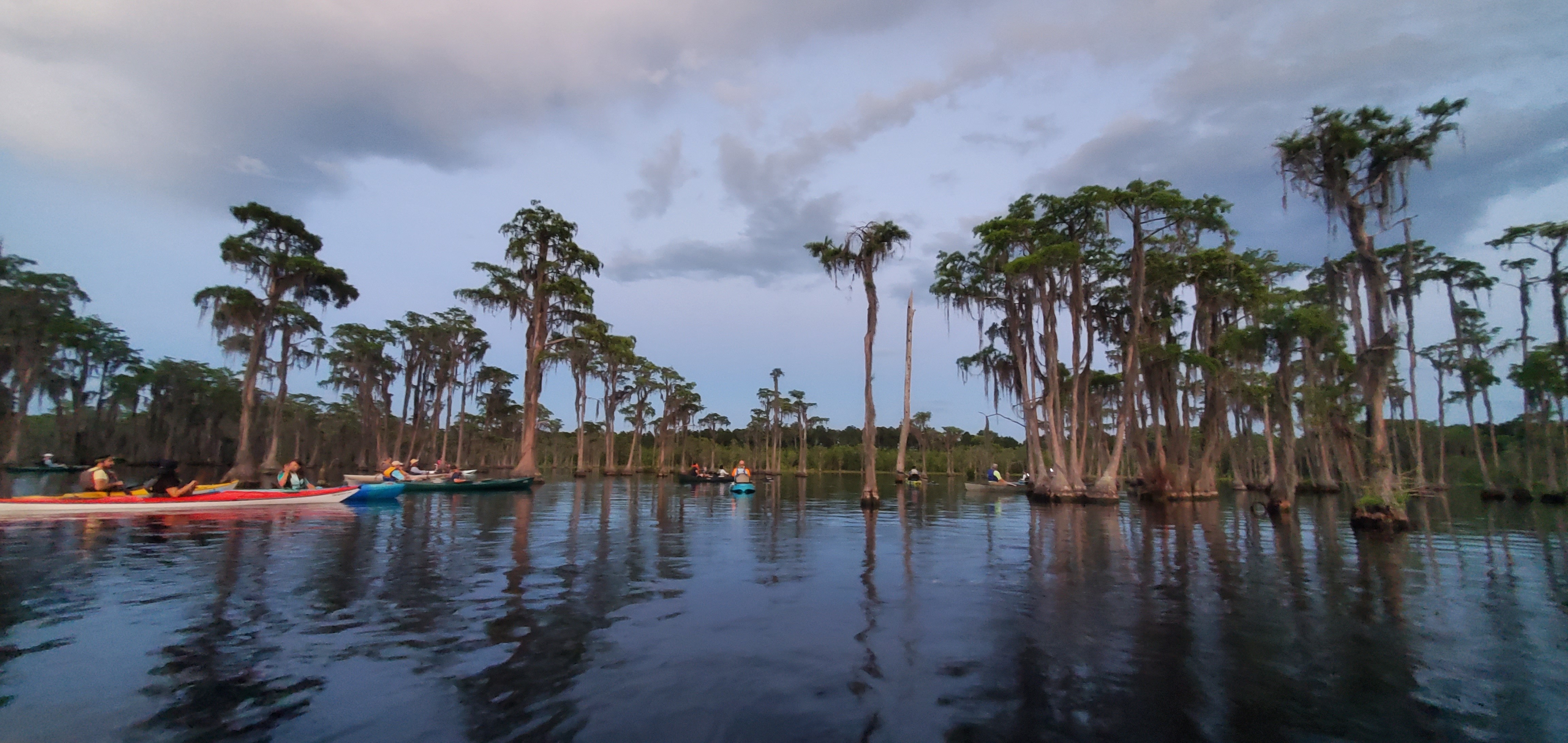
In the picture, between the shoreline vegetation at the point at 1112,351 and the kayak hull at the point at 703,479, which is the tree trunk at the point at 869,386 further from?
the kayak hull at the point at 703,479

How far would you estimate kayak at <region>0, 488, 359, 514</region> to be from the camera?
15.5m

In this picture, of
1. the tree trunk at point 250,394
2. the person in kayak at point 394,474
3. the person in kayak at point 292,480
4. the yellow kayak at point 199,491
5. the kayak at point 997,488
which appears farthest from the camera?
the kayak at point 997,488

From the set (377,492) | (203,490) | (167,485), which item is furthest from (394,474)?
(167,485)

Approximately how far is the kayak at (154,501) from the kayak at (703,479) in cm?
3025

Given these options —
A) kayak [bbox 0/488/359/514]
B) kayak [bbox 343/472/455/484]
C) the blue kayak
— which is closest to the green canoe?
kayak [bbox 343/472/455/484]

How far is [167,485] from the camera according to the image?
17969 mm

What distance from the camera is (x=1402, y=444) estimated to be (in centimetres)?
5753

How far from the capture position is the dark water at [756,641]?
4.72 m

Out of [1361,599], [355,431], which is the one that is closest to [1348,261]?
[1361,599]

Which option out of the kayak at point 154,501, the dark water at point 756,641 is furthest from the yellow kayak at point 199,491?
the dark water at point 756,641

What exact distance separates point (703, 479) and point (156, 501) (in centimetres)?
3570

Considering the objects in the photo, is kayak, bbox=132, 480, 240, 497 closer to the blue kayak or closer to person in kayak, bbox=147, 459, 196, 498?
person in kayak, bbox=147, 459, 196, 498

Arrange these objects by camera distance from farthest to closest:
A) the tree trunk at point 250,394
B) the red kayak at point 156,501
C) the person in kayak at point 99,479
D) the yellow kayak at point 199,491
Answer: the tree trunk at point 250,394 → the person in kayak at point 99,479 → the yellow kayak at point 199,491 → the red kayak at point 156,501

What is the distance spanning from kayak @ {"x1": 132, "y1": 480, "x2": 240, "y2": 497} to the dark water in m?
3.30
